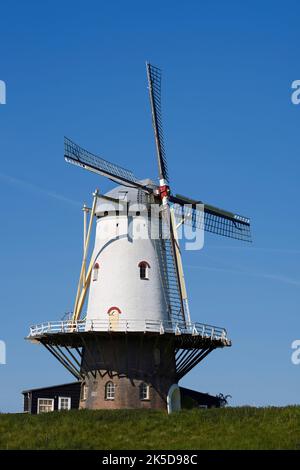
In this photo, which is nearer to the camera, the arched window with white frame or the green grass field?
the green grass field

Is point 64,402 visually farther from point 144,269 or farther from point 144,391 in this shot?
point 144,269

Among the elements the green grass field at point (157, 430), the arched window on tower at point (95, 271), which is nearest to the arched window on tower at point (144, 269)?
the arched window on tower at point (95, 271)

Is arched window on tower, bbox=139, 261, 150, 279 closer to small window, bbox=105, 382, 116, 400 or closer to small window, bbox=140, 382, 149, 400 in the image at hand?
small window, bbox=140, 382, 149, 400

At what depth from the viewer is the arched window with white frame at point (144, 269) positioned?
51250 mm

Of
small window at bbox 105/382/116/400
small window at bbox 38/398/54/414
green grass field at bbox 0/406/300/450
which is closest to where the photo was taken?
green grass field at bbox 0/406/300/450

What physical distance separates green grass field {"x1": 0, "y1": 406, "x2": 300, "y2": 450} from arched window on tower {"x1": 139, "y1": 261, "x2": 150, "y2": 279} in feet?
32.9

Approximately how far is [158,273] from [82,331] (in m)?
5.15

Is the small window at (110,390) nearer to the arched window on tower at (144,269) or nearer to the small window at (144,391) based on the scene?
the small window at (144,391)

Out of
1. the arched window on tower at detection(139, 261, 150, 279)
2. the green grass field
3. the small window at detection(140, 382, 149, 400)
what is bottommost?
the green grass field

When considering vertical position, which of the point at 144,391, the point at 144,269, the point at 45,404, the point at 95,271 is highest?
the point at 95,271

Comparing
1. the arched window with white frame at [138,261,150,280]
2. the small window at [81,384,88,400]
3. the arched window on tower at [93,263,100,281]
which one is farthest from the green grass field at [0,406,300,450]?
the arched window on tower at [93,263,100,281]

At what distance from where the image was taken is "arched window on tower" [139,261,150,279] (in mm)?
51250

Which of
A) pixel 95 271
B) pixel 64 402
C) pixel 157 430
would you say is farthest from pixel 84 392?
pixel 157 430

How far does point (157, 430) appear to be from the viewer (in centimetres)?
3862
